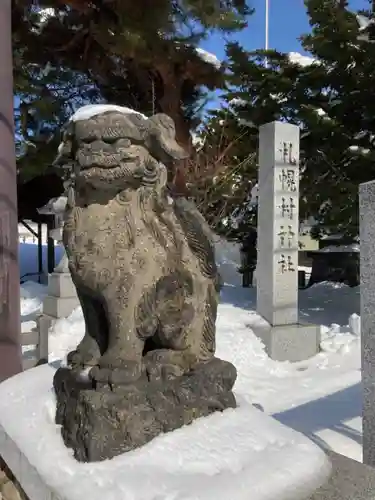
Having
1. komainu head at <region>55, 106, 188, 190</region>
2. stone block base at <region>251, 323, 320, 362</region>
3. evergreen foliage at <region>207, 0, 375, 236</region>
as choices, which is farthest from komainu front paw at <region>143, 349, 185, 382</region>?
evergreen foliage at <region>207, 0, 375, 236</region>

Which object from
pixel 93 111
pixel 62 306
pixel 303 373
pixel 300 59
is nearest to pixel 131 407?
pixel 93 111

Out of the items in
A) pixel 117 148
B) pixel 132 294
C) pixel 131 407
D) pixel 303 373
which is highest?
pixel 117 148

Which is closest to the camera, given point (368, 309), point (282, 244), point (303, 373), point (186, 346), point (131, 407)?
point (131, 407)

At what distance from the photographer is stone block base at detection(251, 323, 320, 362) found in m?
5.02

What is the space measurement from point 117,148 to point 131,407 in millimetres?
903

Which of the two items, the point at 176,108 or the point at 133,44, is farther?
the point at 176,108

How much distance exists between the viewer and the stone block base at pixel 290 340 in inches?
198

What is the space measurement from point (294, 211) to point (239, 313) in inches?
53.2

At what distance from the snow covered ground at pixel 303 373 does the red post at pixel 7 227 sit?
1.27m

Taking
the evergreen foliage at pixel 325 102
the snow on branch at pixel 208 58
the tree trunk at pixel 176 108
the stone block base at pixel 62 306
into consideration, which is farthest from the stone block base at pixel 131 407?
the snow on branch at pixel 208 58

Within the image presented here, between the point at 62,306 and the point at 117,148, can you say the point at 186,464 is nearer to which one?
the point at 117,148

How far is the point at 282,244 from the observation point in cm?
520

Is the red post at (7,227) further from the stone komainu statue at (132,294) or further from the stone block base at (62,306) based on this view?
the stone block base at (62,306)

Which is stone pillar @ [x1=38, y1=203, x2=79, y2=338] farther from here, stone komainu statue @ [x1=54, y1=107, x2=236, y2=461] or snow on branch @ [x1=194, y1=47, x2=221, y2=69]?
stone komainu statue @ [x1=54, y1=107, x2=236, y2=461]
